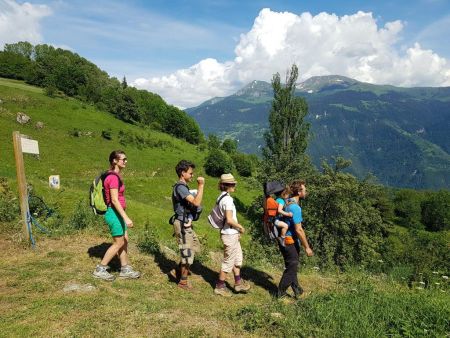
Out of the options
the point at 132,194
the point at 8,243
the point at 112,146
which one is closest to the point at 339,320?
the point at 8,243

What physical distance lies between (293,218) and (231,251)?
137 cm

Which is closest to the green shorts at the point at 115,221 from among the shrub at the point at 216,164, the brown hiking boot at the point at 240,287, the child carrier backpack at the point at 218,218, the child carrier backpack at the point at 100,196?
the child carrier backpack at the point at 100,196

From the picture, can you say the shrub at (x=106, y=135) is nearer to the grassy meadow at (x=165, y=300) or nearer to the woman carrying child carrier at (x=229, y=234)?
the grassy meadow at (x=165, y=300)

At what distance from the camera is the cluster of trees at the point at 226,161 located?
174 feet

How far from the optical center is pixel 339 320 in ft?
17.0

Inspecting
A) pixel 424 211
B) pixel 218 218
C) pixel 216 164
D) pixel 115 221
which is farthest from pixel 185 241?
pixel 424 211

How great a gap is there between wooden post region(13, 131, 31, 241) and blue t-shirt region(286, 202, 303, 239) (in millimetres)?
6055

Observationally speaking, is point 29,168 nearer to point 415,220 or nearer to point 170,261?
point 170,261

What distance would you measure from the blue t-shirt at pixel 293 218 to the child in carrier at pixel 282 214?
90mm

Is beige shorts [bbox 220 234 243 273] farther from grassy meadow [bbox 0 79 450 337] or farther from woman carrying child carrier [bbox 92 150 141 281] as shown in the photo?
woman carrying child carrier [bbox 92 150 141 281]

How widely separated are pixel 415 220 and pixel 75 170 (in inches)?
3208

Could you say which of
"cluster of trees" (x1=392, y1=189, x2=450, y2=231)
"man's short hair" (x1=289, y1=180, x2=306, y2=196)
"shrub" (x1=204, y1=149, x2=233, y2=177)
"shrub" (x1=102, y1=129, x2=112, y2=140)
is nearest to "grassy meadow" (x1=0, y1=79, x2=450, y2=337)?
"man's short hair" (x1=289, y1=180, x2=306, y2=196)

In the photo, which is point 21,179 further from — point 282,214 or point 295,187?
point 295,187

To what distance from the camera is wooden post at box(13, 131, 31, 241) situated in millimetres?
→ 7875
